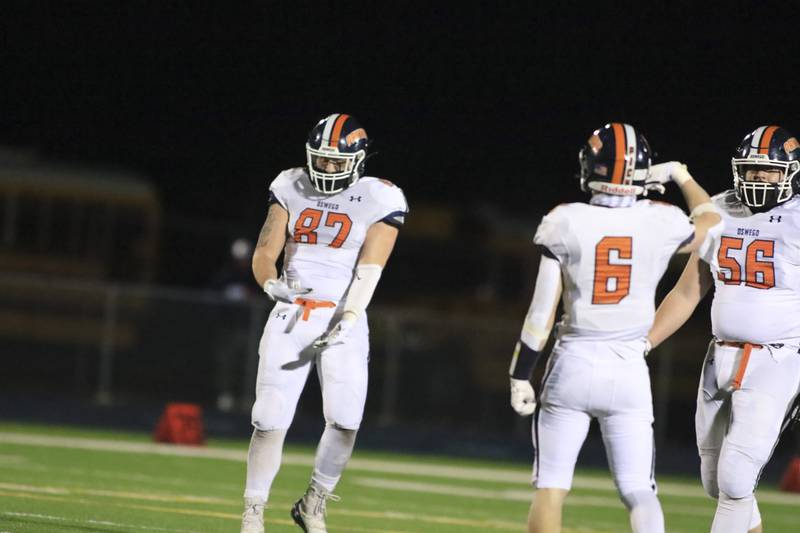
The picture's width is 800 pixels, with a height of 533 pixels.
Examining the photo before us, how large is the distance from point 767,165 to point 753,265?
483mm

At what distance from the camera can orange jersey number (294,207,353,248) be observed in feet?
22.3

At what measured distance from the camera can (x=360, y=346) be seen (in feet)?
22.4

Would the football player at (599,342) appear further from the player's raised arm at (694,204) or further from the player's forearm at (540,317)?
the player's raised arm at (694,204)

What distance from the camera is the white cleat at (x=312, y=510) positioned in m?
6.79

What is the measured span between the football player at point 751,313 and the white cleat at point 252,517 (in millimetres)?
1956

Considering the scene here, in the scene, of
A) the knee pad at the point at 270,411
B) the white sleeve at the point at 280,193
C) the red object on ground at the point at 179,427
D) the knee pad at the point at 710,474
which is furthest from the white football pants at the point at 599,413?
the red object on ground at the point at 179,427

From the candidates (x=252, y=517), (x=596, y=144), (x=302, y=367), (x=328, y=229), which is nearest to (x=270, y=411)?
(x=302, y=367)

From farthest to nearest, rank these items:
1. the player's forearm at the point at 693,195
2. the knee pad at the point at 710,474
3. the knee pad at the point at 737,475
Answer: the knee pad at the point at 710,474, the knee pad at the point at 737,475, the player's forearm at the point at 693,195

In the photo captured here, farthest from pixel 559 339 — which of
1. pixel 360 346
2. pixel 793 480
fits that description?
pixel 793 480

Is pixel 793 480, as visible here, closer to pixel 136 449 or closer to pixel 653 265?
pixel 136 449

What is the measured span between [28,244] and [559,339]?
1784 centimetres

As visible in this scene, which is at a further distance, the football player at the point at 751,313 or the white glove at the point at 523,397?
the football player at the point at 751,313

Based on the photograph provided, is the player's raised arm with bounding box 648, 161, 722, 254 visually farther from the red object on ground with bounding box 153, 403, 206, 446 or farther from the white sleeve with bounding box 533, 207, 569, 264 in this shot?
the red object on ground with bounding box 153, 403, 206, 446

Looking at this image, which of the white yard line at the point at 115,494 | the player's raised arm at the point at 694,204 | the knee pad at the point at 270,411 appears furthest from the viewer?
the white yard line at the point at 115,494
